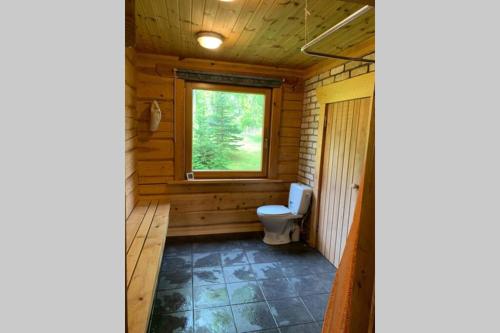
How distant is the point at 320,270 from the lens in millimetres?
2576

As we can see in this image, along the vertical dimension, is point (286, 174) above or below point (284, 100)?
below

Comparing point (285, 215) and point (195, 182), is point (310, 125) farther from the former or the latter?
point (195, 182)

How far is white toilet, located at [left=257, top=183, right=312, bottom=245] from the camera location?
301 centimetres

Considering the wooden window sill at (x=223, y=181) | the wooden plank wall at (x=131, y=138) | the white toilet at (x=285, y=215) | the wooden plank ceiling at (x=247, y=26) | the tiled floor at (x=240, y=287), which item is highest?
the wooden plank ceiling at (x=247, y=26)

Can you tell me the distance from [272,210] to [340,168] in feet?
3.18

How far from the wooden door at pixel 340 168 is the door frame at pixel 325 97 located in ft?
0.14

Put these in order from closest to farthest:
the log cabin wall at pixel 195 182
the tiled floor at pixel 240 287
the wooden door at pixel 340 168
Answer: the tiled floor at pixel 240 287 → the wooden door at pixel 340 168 → the log cabin wall at pixel 195 182

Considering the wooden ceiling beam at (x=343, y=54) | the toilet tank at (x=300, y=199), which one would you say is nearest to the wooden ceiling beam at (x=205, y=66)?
the wooden ceiling beam at (x=343, y=54)

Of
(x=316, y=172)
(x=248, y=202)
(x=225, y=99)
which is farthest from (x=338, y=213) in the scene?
(x=225, y=99)

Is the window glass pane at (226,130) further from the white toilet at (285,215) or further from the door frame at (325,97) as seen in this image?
the door frame at (325,97)

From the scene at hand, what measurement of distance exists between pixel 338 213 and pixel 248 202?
1.20 meters

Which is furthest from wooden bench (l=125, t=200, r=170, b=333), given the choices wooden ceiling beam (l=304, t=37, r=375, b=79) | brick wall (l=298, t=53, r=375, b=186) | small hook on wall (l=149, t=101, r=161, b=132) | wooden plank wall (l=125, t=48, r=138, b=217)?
wooden ceiling beam (l=304, t=37, r=375, b=79)

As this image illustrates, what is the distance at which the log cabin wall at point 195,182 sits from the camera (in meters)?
2.85

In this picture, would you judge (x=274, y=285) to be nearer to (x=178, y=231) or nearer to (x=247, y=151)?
(x=178, y=231)
